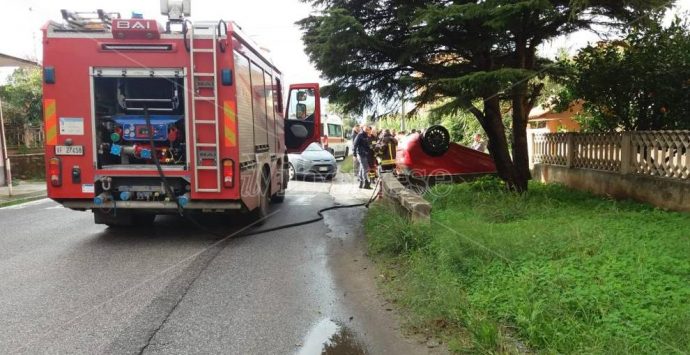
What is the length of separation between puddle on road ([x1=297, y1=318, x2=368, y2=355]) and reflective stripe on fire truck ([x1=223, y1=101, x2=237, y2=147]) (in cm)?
353

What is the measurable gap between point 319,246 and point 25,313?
3977mm

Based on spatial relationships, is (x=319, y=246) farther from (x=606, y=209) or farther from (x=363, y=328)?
(x=606, y=209)

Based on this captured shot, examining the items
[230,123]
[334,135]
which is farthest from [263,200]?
[334,135]

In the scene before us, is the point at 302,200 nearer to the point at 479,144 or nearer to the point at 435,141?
the point at 435,141

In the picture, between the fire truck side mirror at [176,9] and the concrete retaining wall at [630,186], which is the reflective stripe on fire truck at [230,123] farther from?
the concrete retaining wall at [630,186]

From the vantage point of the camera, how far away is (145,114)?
7594 mm

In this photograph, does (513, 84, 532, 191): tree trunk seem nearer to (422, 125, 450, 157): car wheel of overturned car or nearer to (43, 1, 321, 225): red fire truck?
(422, 125, 450, 157): car wheel of overturned car

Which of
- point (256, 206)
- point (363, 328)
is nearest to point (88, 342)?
point (363, 328)

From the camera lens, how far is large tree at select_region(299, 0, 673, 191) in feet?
24.5

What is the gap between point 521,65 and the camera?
9211 millimetres

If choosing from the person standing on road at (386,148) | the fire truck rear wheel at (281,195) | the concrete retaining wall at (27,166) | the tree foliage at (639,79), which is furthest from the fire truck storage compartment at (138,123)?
the concrete retaining wall at (27,166)

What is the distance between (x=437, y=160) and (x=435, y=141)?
0.46 meters

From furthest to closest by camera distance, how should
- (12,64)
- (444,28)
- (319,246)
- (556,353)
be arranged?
1. (12,64)
2. (444,28)
3. (319,246)
4. (556,353)

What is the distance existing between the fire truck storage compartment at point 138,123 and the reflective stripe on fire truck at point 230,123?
2.09 feet
